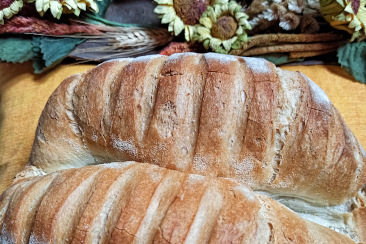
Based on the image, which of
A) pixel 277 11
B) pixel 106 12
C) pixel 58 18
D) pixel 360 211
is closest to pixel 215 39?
pixel 277 11

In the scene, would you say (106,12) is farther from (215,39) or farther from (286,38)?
(286,38)

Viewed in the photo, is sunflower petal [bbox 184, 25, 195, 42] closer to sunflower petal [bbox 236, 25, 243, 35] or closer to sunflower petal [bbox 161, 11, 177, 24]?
sunflower petal [bbox 161, 11, 177, 24]

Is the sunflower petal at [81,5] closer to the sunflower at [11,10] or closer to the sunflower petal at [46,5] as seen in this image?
the sunflower petal at [46,5]

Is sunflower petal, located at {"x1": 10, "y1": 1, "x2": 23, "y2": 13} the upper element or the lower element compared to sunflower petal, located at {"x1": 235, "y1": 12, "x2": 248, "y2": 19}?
upper

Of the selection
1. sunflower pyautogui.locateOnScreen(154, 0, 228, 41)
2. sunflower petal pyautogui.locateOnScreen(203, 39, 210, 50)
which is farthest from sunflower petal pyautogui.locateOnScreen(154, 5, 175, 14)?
sunflower petal pyautogui.locateOnScreen(203, 39, 210, 50)

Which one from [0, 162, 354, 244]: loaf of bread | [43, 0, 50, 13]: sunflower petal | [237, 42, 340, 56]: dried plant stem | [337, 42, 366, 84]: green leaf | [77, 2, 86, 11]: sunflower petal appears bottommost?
[0, 162, 354, 244]: loaf of bread

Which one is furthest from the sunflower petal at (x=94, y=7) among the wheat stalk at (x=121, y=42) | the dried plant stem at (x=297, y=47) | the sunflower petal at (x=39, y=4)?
the dried plant stem at (x=297, y=47)
